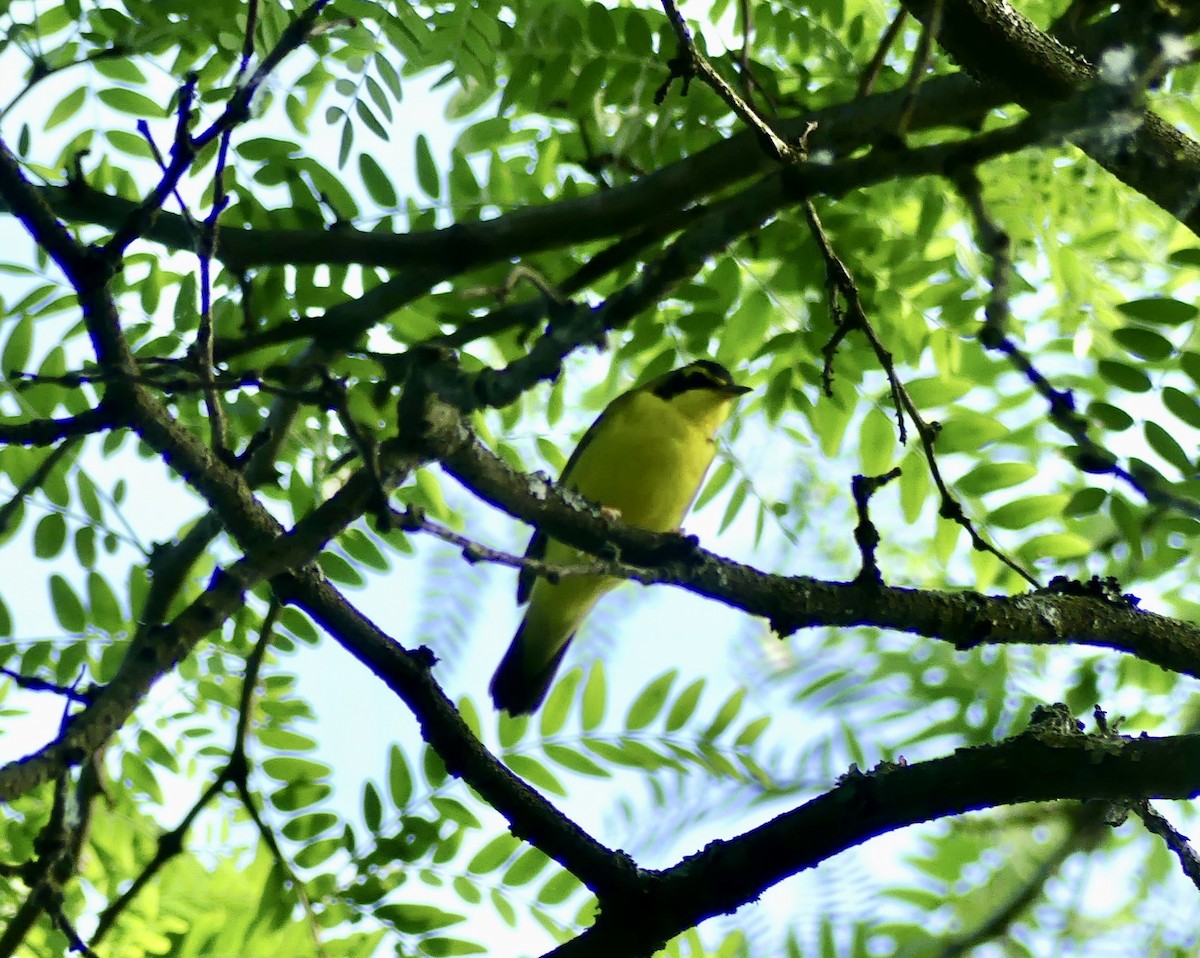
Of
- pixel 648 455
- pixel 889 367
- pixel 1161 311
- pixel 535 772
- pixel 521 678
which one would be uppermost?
pixel 648 455

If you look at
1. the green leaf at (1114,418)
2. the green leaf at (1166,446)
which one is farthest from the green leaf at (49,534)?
the green leaf at (1166,446)

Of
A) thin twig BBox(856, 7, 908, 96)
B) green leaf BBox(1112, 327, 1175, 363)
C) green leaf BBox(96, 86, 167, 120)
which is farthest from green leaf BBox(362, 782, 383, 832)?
thin twig BBox(856, 7, 908, 96)

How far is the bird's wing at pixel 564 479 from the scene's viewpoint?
518 centimetres

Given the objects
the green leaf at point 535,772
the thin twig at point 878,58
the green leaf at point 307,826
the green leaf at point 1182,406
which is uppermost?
the thin twig at point 878,58

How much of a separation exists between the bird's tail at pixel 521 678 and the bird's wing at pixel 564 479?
230 millimetres

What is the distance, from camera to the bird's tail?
4.86 metres

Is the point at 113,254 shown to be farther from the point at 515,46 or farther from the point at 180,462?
the point at 515,46

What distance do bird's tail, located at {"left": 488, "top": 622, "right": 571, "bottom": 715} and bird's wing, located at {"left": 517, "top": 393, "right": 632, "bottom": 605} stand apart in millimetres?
230

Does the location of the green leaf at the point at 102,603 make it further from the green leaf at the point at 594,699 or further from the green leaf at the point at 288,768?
the green leaf at the point at 594,699

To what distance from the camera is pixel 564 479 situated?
5.25m

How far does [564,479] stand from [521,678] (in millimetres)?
814

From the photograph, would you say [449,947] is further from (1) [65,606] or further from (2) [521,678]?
(2) [521,678]

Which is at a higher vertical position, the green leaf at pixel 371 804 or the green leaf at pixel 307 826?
the green leaf at pixel 371 804

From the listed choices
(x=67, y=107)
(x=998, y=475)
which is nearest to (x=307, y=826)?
(x=998, y=475)
